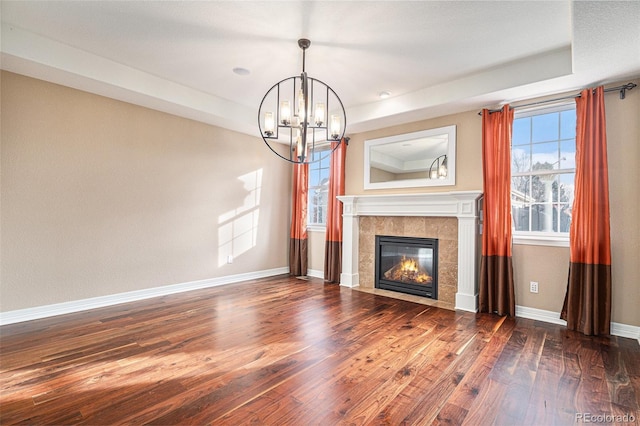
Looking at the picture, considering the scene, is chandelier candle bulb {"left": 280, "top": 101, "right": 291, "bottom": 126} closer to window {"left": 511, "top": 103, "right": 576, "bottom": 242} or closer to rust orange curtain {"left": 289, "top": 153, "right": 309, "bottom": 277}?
window {"left": 511, "top": 103, "right": 576, "bottom": 242}

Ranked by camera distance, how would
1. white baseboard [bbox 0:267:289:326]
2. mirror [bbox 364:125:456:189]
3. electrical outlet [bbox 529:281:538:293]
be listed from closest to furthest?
white baseboard [bbox 0:267:289:326] → electrical outlet [bbox 529:281:538:293] → mirror [bbox 364:125:456:189]

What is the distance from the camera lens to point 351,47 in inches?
124

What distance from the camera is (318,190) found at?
6094 millimetres

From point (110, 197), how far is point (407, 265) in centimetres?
415

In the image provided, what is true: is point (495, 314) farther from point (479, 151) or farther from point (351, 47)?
point (351, 47)

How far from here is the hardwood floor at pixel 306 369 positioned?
186cm

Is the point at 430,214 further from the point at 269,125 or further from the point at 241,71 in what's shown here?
the point at 241,71

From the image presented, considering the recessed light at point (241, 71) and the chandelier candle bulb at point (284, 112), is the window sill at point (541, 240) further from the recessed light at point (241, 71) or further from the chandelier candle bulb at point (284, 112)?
the recessed light at point (241, 71)

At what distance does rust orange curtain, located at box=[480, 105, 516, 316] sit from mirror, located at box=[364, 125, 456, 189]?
0.49 m

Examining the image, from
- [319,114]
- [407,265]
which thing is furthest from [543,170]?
[319,114]

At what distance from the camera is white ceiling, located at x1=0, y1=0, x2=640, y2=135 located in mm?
2557

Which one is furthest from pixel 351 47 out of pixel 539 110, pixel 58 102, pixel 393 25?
pixel 58 102

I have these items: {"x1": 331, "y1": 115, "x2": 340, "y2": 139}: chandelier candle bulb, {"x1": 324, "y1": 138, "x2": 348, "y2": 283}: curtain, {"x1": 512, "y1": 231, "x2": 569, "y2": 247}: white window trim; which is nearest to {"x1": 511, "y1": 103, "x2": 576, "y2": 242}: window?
{"x1": 512, "y1": 231, "x2": 569, "y2": 247}: white window trim

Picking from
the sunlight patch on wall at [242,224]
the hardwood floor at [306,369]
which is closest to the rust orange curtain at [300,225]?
the sunlight patch on wall at [242,224]
